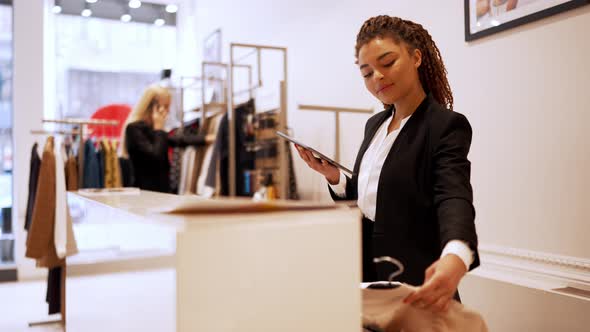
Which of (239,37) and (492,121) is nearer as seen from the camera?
(492,121)

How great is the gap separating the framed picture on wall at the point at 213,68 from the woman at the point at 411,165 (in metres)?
4.07

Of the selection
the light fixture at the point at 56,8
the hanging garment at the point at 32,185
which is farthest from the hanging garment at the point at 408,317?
the light fixture at the point at 56,8

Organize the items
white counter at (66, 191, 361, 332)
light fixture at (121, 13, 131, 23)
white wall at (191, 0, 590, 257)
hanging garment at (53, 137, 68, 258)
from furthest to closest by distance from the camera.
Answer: light fixture at (121, 13, 131, 23), hanging garment at (53, 137, 68, 258), white wall at (191, 0, 590, 257), white counter at (66, 191, 361, 332)

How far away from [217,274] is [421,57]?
0.90m

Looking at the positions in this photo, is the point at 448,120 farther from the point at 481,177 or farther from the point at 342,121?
the point at 342,121

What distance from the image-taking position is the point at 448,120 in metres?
1.22

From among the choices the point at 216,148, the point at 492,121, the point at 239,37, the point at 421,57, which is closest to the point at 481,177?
the point at 492,121

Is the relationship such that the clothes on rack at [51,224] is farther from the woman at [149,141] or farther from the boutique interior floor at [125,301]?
the boutique interior floor at [125,301]

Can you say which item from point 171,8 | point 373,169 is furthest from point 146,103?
point 373,169

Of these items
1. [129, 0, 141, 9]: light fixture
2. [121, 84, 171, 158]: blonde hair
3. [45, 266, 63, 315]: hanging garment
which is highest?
[129, 0, 141, 9]: light fixture

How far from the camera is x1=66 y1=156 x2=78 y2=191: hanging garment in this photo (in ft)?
12.7

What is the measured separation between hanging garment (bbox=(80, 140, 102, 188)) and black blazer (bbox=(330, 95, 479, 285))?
3399 mm

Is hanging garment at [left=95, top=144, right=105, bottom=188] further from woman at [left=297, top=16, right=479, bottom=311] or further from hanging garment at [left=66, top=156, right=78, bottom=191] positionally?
woman at [left=297, top=16, right=479, bottom=311]

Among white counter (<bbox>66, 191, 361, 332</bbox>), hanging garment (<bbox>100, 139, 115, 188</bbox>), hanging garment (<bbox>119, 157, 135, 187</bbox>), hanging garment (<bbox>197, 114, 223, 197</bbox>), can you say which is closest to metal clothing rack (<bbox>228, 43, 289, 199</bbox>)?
hanging garment (<bbox>197, 114, 223, 197</bbox>)
